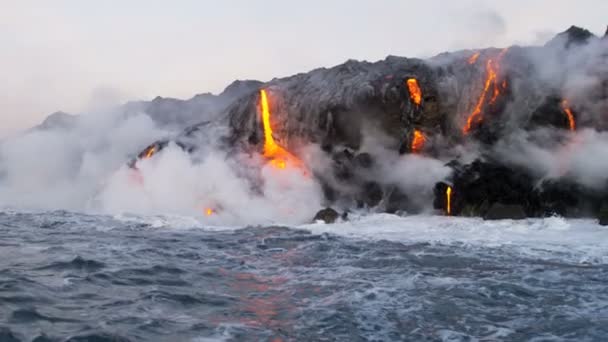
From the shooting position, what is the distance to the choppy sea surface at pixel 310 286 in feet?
26.3

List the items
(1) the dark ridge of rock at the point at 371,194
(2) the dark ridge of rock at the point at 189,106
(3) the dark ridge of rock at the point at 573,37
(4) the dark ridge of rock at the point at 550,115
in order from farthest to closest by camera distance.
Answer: (2) the dark ridge of rock at the point at 189,106
(1) the dark ridge of rock at the point at 371,194
(3) the dark ridge of rock at the point at 573,37
(4) the dark ridge of rock at the point at 550,115

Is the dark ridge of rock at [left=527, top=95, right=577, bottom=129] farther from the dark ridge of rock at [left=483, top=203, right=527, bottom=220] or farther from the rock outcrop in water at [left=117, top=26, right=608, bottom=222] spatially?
the dark ridge of rock at [left=483, top=203, right=527, bottom=220]

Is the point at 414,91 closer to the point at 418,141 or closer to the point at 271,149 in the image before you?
the point at 418,141

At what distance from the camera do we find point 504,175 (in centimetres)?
2298

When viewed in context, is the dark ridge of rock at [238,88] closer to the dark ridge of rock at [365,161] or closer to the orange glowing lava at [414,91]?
the dark ridge of rock at [365,161]

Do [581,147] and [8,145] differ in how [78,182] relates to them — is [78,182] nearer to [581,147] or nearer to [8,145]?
[8,145]

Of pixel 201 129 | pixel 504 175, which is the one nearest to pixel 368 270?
pixel 504 175

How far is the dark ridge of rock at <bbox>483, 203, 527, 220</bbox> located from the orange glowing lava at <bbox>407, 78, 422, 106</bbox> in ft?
23.7

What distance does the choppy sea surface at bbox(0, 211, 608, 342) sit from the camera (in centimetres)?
802

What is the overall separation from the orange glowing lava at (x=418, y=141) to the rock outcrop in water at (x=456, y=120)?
50mm

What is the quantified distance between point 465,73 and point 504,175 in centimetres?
649

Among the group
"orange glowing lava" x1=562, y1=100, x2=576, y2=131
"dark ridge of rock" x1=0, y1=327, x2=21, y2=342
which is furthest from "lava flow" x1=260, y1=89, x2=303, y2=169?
"dark ridge of rock" x1=0, y1=327, x2=21, y2=342

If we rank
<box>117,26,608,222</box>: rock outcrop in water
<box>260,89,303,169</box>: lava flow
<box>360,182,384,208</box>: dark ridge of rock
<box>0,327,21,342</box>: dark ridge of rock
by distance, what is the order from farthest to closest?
<box>260,89,303,169</box>: lava flow → <box>360,182,384,208</box>: dark ridge of rock → <box>117,26,608,222</box>: rock outcrop in water → <box>0,327,21,342</box>: dark ridge of rock

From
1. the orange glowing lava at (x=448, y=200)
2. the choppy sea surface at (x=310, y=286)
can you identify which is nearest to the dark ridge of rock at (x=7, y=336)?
the choppy sea surface at (x=310, y=286)
